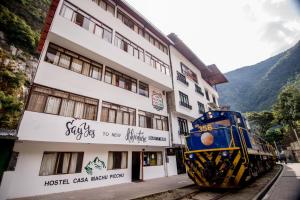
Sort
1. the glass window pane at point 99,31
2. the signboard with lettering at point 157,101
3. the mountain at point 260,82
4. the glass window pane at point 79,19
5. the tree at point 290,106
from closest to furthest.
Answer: the glass window pane at point 79,19
the glass window pane at point 99,31
the signboard with lettering at point 157,101
the tree at point 290,106
the mountain at point 260,82

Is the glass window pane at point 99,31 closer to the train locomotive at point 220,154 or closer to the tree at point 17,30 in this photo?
the train locomotive at point 220,154

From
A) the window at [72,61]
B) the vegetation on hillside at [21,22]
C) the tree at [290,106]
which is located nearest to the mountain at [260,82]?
the tree at [290,106]

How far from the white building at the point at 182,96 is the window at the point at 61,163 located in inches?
365

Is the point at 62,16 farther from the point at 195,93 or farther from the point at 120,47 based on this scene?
the point at 195,93

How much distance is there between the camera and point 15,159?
24.4ft

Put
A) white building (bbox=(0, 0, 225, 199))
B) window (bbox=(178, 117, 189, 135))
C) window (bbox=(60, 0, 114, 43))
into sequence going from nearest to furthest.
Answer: white building (bbox=(0, 0, 225, 199)) < window (bbox=(60, 0, 114, 43)) < window (bbox=(178, 117, 189, 135))

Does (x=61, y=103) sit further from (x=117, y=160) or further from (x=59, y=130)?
(x=117, y=160)

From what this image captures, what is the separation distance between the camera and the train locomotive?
6602 mm

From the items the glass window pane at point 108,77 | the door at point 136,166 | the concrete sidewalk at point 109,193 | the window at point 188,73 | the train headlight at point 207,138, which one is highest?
the window at point 188,73

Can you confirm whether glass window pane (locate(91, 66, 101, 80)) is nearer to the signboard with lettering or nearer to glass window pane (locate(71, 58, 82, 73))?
glass window pane (locate(71, 58, 82, 73))

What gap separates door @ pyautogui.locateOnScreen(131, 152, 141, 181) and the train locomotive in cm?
608

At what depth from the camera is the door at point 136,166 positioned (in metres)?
12.6

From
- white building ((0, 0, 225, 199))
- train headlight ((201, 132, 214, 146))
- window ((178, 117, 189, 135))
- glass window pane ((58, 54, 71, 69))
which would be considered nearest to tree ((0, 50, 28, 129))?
white building ((0, 0, 225, 199))

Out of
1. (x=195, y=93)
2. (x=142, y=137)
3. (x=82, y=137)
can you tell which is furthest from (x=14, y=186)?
(x=195, y=93)
